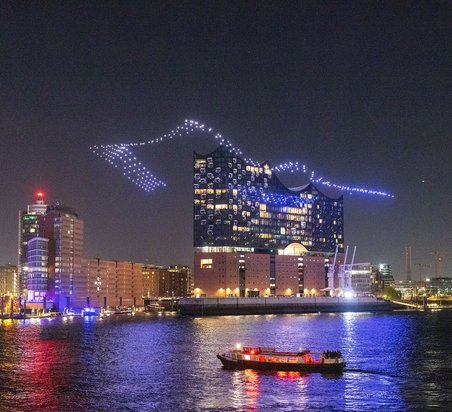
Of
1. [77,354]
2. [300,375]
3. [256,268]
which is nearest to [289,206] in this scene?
[256,268]

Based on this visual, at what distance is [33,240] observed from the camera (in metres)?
190

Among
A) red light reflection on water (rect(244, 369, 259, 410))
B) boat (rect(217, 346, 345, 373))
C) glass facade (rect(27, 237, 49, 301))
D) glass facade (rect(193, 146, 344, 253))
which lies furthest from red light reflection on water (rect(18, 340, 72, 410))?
glass facade (rect(27, 237, 49, 301))

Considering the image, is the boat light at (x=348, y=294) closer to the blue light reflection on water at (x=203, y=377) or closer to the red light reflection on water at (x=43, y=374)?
the blue light reflection on water at (x=203, y=377)

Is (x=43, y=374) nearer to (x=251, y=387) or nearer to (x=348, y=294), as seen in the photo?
(x=251, y=387)

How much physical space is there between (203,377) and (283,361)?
6415mm

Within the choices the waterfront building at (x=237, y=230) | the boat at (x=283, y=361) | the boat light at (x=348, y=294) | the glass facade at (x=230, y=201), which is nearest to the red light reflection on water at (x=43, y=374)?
the boat at (x=283, y=361)

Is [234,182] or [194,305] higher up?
[234,182]

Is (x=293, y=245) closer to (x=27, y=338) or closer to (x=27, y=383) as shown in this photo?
(x=27, y=338)

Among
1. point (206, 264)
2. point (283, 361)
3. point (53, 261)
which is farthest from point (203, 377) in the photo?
point (53, 261)

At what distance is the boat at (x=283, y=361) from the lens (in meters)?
53.3

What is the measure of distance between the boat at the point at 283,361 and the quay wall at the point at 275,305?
102 meters

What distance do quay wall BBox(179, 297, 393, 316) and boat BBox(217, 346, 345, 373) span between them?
333 feet

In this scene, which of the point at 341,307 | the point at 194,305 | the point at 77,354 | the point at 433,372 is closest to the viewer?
the point at 433,372

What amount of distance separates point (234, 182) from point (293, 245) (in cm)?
3081
